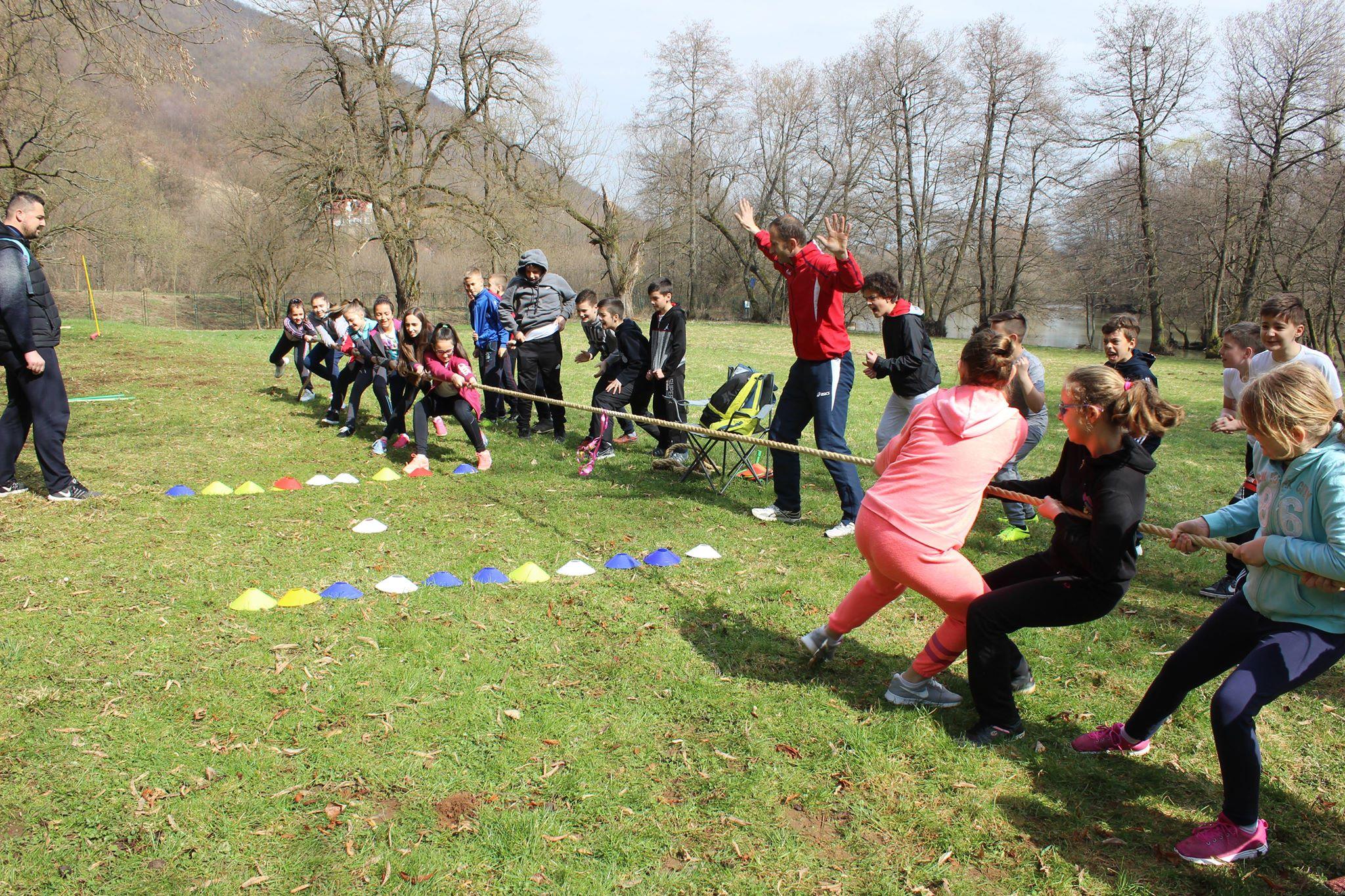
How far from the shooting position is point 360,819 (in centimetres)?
286

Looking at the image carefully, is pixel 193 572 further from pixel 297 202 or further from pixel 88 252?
pixel 88 252

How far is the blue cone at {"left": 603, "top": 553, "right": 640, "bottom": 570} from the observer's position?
17.7 feet

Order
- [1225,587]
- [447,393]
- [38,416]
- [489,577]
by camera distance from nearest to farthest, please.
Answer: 1. [489,577]
2. [1225,587]
3. [38,416]
4. [447,393]

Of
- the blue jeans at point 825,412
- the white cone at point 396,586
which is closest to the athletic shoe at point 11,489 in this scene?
the white cone at point 396,586

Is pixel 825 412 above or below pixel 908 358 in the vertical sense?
below

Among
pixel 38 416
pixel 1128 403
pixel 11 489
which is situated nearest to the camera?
pixel 1128 403

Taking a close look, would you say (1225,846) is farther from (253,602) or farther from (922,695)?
(253,602)

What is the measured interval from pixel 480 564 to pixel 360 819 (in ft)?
8.73

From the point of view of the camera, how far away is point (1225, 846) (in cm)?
272

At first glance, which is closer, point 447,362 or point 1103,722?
point 1103,722

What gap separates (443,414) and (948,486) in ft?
20.4

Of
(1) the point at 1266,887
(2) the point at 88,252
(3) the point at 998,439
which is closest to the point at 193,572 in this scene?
(3) the point at 998,439

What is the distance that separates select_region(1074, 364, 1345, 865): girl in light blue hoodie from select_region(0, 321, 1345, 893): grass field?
24cm

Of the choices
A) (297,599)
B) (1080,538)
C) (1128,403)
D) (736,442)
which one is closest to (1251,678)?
(1080,538)
